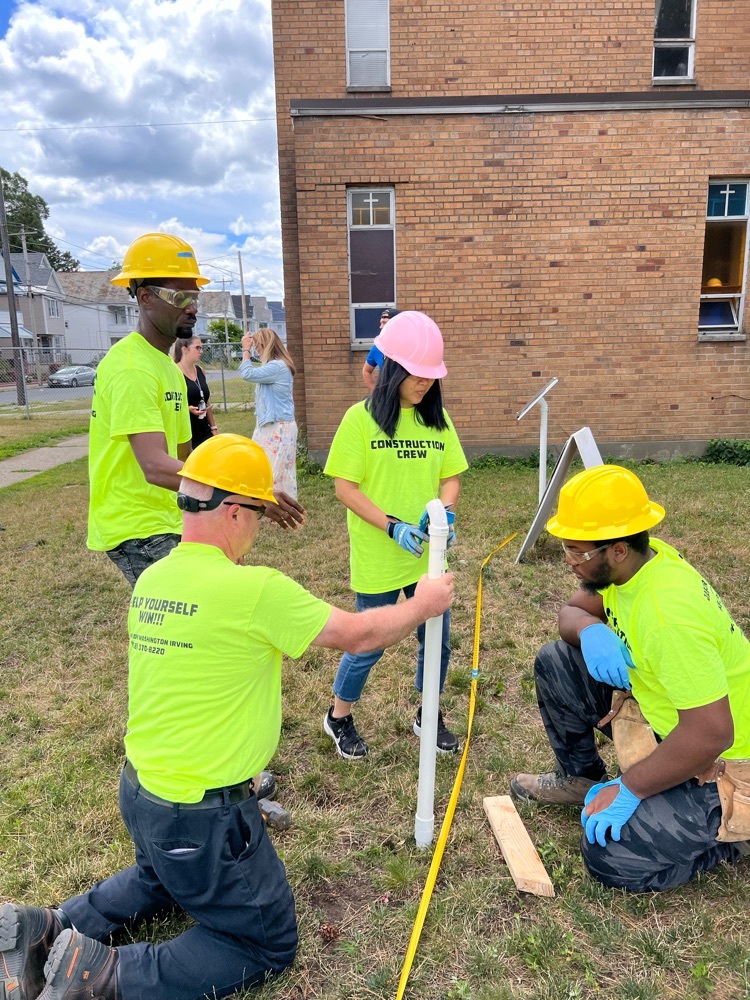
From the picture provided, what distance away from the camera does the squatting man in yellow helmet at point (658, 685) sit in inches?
85.7

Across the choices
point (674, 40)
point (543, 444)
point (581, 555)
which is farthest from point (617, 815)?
point (674, 40)

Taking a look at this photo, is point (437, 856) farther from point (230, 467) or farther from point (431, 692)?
point (230, 467)

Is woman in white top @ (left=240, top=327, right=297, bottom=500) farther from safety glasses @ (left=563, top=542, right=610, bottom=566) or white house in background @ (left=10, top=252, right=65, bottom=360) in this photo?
white house in background @ (left=10, top=252, right=65, bottom=360)

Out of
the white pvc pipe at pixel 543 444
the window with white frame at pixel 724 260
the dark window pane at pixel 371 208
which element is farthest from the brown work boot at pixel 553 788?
the window with white frame at pixel 724 260

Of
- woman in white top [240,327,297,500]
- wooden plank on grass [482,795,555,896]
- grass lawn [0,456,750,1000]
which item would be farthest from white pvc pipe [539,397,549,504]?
wooden plank on grass [482,795,555,896]

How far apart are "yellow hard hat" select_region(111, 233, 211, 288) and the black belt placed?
2.01 metres

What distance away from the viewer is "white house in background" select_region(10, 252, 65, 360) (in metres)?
54.8

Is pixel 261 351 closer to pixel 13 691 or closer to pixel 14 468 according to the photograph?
pixel 13 691

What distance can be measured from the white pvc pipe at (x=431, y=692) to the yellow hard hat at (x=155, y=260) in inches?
59.5

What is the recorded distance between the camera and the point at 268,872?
2.09 meters

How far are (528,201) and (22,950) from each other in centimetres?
990

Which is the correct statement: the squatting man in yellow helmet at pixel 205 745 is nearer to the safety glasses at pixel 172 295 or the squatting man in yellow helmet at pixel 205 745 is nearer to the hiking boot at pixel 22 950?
the hiking boot at pixel 22 950

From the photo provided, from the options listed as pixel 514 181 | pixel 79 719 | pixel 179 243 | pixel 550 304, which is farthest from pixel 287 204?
pixel 79 719

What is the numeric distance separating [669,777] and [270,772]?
1838 mm
